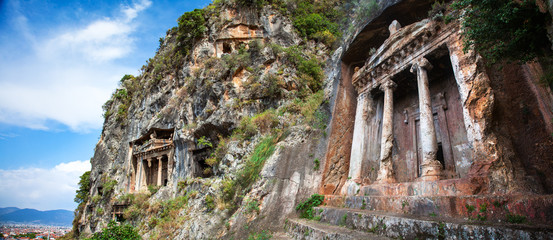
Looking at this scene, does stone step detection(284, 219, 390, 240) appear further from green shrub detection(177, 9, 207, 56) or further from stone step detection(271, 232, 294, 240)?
green shrub detection(177, 9, 207, 56)

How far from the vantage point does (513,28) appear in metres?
4.21

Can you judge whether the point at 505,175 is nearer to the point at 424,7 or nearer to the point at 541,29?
the point at 541,29

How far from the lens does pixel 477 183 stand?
5031 mm

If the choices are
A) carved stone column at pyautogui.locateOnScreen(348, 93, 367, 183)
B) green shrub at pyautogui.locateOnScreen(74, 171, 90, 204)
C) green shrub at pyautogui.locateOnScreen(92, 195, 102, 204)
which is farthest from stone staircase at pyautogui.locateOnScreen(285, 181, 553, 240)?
green shrub at pyautogui.locateOnScreen(74, 171, 90, 204)

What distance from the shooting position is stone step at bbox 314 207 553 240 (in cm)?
293

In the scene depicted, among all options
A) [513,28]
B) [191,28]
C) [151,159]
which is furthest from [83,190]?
[513,28]

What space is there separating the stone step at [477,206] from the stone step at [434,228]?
26cm

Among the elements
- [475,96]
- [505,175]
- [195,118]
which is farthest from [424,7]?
[195,118]

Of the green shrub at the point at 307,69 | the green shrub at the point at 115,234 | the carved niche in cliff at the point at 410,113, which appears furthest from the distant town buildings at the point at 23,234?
the green shrub at the point at 307,69

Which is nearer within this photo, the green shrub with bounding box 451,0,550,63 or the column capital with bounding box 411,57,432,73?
the green shrub with bounding box 451,0,550,63

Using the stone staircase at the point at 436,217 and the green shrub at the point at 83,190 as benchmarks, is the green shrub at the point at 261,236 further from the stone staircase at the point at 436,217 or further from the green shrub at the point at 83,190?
the green shrub at the point at 83,190

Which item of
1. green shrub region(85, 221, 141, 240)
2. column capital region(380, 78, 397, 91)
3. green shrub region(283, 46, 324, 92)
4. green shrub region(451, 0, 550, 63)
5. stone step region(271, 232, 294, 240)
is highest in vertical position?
green shrub region(283, 46, 324, 92)

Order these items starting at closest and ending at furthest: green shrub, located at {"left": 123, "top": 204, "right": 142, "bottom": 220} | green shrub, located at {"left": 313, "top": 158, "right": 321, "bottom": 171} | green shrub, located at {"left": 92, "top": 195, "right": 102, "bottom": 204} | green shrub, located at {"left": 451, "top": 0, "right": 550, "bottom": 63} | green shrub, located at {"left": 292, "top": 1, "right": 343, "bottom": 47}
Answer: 1. green shrub, located at {"left": 451, "top": 0, "right": 550, "bottom": 63}
2. green shrub, located at {"left": 313, "top": 158, "right": 321, "bottom": 171}
3. green shrub, located at {"left": 123, "top": 204, "right": 142, "bottom": 220}
4. green shrub, located at {"left": 292, "top": 1, "right": 343, "bottom": 47}
5. green shrub, located at {"left": 92, "top": 195, "right": 102, "bottom": 204}

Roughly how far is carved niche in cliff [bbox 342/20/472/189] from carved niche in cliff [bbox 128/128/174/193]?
16.9 metres
